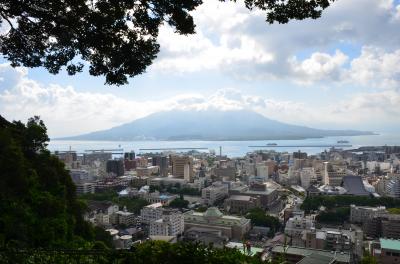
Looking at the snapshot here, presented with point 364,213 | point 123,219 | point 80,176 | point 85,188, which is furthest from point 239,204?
point 80,176

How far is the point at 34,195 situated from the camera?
556 cm

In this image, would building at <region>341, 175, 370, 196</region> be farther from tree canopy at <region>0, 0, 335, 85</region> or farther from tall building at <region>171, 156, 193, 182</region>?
tree canopy at <region>0, 0, 335, 85</region>

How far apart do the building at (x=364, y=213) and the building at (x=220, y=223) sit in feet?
17.7

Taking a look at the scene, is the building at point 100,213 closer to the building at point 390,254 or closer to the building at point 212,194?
the building at point 212,194

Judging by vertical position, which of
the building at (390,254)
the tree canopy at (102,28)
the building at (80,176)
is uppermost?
the tree canopy at (102,28)

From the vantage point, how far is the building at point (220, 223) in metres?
16.5

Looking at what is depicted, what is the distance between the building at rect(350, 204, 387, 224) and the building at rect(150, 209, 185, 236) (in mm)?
8532

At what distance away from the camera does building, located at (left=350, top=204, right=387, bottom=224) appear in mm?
17203

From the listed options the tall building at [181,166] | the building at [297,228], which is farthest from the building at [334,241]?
the tall building at [181,166]

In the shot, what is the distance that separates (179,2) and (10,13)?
1.09 metres

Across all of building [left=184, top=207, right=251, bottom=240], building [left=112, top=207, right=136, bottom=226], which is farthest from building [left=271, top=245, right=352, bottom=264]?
building [left=112, top=207, right=136, bottom=226]

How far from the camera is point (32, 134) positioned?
23.3 feet

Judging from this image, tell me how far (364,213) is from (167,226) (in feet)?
30.9

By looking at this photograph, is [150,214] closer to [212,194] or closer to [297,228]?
[297,228]
